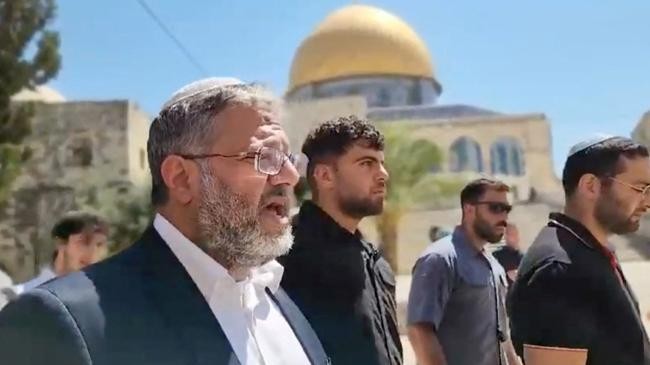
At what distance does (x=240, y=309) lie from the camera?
61.7 inches

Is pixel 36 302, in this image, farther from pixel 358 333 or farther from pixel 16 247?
pixel 16 247

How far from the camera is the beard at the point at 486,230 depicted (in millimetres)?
3893

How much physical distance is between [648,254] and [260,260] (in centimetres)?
2633

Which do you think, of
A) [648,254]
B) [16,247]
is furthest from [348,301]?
[648,254]

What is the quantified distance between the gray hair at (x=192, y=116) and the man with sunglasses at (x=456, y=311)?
75.6 inches

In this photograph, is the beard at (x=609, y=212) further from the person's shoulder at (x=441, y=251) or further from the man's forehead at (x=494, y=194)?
the man's forehead at (x=494, y=194)

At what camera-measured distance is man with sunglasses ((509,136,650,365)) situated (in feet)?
7.61

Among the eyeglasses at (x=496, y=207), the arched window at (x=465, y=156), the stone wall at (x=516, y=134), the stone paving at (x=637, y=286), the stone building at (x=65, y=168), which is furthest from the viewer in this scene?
the arched window at (x=465, y=156)

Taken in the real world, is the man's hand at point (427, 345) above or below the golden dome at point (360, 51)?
below

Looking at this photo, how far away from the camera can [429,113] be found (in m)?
41.0

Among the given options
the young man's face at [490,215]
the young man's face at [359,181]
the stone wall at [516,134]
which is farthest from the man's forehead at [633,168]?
the stone wall at [516,134]

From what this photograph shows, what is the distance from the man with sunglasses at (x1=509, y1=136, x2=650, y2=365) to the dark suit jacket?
1159mm

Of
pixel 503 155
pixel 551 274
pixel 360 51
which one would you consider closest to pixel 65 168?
pixel 503 155

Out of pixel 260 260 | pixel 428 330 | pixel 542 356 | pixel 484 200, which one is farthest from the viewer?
pixel 484 200
